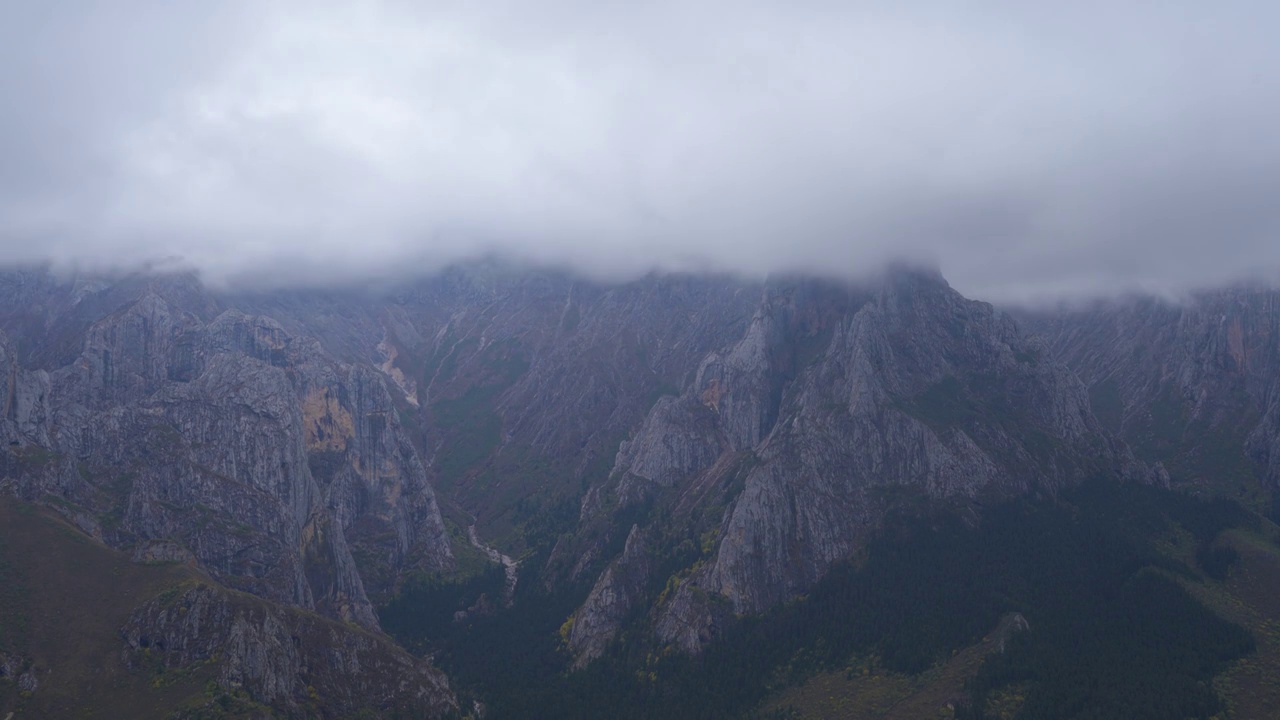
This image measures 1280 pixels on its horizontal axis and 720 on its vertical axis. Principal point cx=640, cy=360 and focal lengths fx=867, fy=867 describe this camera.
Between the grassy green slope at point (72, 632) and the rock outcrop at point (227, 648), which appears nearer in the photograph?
the grassy green slope at point (72, 632)

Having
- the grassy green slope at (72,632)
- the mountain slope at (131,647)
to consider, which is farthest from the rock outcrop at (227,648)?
the grassy green slope at (72,632)

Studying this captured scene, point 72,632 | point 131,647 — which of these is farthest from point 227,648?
point 72,632

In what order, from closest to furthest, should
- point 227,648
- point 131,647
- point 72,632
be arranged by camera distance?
point 72,632
point 131,647
point 227,648

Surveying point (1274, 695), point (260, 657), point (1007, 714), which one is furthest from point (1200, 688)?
point (260, 657)

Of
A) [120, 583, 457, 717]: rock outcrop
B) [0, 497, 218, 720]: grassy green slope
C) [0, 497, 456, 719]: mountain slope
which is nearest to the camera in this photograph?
[0, 497, 218, 720]: grassy green slope

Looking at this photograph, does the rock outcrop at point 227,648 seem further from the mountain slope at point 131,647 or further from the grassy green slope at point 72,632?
the grassy green slope at point 72,632

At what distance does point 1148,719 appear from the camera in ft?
613

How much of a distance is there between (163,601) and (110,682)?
2183cm

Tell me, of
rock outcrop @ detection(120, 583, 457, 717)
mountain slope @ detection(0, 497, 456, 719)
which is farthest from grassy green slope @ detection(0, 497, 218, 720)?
rock outcrop @ detection(120, 583, 457, 717)

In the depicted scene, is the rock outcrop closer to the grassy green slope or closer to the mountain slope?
the mountain slope

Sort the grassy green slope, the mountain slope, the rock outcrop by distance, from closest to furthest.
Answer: the grassy green slope → the mountain slope → the rock outcrop

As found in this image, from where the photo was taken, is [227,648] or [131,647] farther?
[227,648]

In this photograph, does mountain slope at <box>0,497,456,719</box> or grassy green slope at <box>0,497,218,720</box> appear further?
mountain slope at <box>0,497,456,719</box>

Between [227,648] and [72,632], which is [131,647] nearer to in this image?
[72,632]
